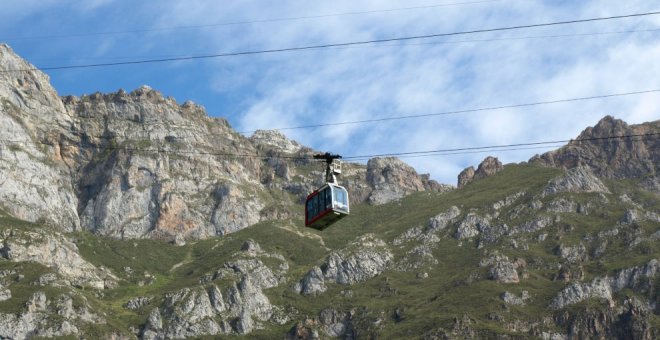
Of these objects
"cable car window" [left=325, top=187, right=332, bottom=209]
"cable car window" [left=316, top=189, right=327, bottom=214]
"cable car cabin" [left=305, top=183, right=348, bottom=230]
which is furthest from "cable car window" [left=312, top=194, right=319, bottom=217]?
"cable car window" [left=325, top=187, right=332, bottom=209]

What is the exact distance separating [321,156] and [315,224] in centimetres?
565

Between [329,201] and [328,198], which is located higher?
[328,198]

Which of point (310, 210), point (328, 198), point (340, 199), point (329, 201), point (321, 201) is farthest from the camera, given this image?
point (310, 210)

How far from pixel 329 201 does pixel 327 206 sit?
41 centimetres

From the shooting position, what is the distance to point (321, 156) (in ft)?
225

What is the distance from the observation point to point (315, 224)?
71625 mm

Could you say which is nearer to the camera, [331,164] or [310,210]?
[331,164]

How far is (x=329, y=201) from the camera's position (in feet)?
225

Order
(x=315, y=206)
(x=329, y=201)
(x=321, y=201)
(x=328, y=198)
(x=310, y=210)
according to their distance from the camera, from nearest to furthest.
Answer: (x=329, y=201) < (x=328, y=198) < (x=321, y=201) < (x=315, y=206) < (x=310, y=210)

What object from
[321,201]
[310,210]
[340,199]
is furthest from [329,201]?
[310,210]

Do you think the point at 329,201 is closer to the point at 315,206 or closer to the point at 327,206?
the point at 327,206

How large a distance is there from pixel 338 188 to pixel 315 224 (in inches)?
147

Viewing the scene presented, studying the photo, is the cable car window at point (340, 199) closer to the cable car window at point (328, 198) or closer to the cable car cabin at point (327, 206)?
the cable car cabin at point (327, 206)

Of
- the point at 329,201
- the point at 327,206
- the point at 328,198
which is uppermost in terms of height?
the point at 328,198
